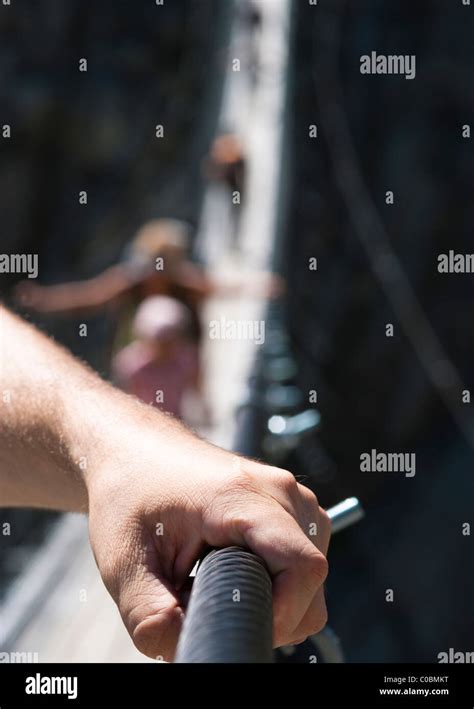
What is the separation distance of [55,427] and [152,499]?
0.47 feet

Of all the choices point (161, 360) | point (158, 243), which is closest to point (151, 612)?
point (161, 360)

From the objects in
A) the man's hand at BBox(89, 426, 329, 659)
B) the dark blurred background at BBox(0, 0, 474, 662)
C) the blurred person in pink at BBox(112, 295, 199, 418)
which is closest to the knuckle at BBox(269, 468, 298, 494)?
the man's hand at BBox(89, 426, 329, 659)

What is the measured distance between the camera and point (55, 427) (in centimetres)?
68

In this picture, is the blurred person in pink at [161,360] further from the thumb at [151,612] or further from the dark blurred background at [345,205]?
the dark blurred background at [345,205]

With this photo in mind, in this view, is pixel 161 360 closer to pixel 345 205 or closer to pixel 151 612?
pixel 151 612

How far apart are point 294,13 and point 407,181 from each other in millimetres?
2402

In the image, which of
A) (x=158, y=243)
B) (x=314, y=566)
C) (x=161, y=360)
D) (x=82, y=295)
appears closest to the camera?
(x=314, y=566)

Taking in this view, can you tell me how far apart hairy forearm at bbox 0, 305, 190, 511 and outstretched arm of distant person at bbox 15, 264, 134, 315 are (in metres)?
1.89

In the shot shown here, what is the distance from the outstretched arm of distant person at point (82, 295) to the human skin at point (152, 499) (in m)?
1.94

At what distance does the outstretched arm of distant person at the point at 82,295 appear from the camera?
285cm

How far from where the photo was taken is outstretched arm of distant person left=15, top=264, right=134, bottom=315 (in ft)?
9.35

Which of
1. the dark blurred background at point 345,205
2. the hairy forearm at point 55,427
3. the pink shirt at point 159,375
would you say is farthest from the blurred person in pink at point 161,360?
the dark blurred background at point 345,205
